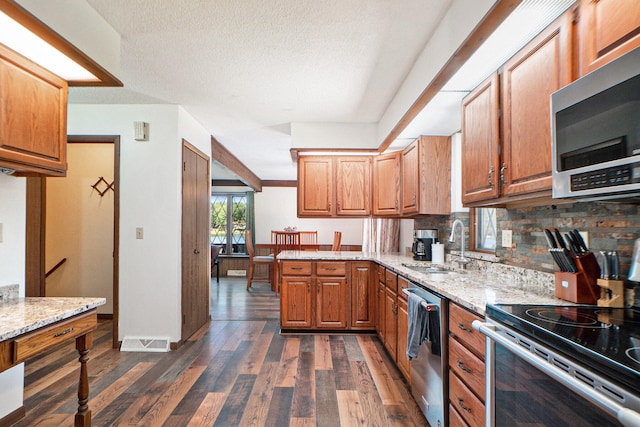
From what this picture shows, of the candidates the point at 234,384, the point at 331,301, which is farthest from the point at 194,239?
the point at 234,384

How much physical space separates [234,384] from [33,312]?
1413 millimetres

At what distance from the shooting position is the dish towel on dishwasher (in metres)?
1.92

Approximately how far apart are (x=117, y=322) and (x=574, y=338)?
3.66 metres

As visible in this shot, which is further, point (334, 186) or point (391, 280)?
point (334, 186)

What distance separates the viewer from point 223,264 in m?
8.27

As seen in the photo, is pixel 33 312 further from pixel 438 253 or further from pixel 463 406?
pixel 438 253

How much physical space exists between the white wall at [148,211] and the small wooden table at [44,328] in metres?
1.41

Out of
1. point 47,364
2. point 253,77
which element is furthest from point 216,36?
point 47,364

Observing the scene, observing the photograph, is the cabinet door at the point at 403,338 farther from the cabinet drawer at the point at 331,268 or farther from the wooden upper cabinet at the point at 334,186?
the wooden upper cabinet at the point at 334,186

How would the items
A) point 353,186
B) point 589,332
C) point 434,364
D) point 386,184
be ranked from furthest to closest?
point 353,186 → point 386,184 → point 434,364 → point 589,332

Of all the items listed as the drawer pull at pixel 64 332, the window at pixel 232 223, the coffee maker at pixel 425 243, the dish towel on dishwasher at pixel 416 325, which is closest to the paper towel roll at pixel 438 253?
the coffee maker at pixel 425 243

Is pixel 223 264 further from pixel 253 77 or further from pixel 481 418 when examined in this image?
pixel 481 418

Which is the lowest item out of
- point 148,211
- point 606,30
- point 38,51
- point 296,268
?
point 296,268

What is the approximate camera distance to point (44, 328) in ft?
5.06
